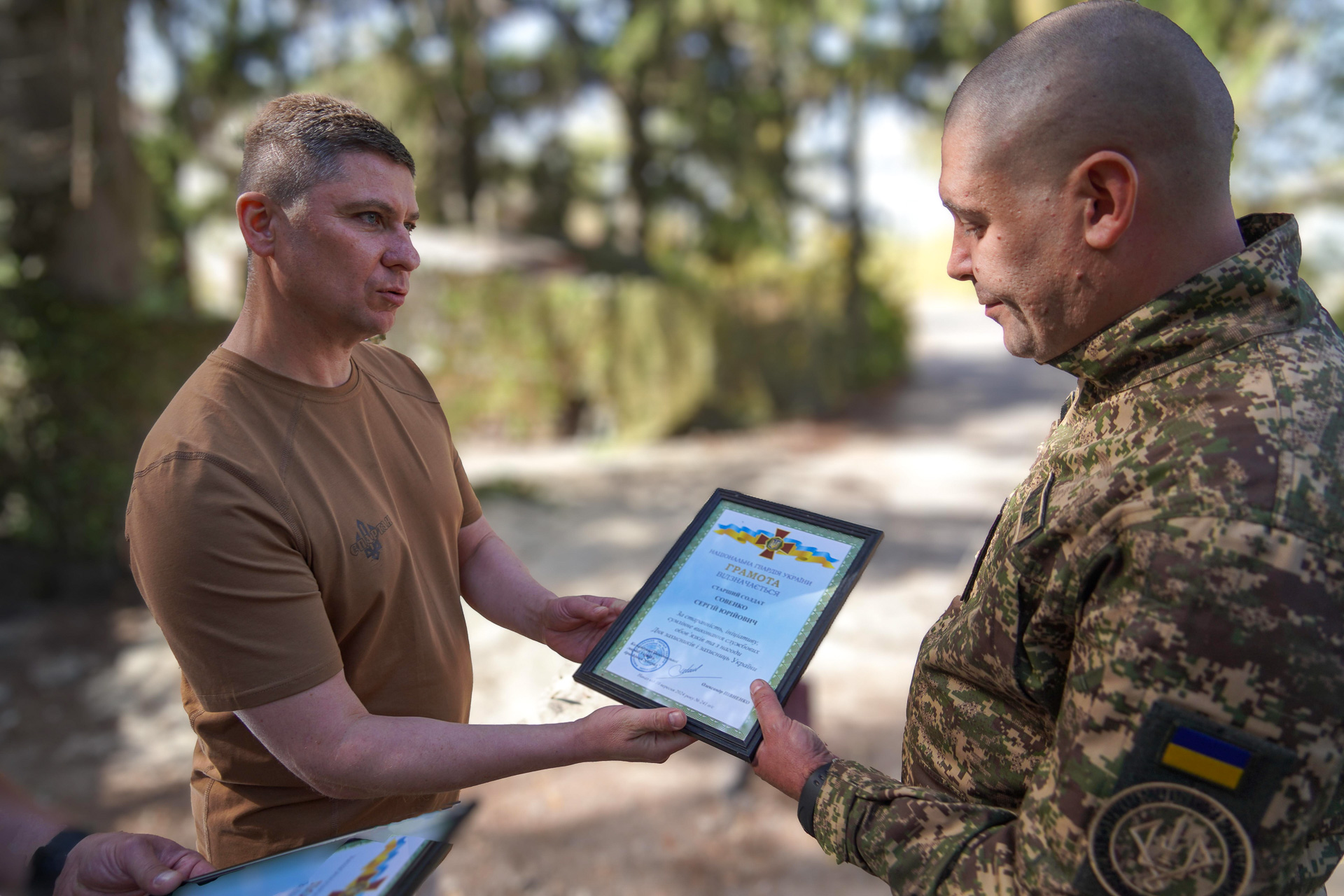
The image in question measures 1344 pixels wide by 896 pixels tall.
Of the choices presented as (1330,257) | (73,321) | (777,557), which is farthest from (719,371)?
(777,557)

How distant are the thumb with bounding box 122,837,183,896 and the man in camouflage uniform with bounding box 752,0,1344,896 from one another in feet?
3.83

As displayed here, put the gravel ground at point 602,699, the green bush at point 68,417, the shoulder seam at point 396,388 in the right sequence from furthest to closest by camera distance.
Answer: the green bush at point 68,417 → the gravel ground at point 602,699 → the shoulder seam at point 396,388

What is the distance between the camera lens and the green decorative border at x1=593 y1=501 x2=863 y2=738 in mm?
1832

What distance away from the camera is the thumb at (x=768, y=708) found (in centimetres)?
176

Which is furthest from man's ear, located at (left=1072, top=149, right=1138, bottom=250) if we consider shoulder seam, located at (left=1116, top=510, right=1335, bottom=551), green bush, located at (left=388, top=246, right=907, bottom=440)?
green bush, located at (left=388, top=246, right=907, bottom=440)

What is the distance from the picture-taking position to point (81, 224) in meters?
7.03

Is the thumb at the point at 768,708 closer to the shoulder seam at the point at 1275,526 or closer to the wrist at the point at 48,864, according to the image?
the shoulder seam at the point at 1275,526

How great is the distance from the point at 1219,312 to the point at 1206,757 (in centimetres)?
65

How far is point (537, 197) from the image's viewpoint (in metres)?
18.2

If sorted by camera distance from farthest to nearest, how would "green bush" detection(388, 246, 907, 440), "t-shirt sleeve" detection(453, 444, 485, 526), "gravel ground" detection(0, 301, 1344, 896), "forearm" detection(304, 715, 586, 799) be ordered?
"green bush" detection(388, 246, 907, 440)
"gravel ground" detection(0, 301, 1344, 896)
"t-shirt sleeve" detection(453, 444, 485, 526)
"forearm" detection(304, 715, 586, 799)

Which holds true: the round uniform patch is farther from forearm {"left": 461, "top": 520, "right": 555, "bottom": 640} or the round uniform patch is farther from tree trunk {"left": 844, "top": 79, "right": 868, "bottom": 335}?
tree trunk {"left": 844, "top": 79, "right": 868, "bottom": 335}

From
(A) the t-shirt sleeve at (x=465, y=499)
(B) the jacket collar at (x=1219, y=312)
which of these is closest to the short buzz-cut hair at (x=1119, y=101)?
(B) the jacket collar at (x=1219, y=312)

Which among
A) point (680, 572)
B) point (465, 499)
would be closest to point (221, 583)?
point (465, 499)

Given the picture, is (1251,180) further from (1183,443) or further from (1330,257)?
(1183,443)
